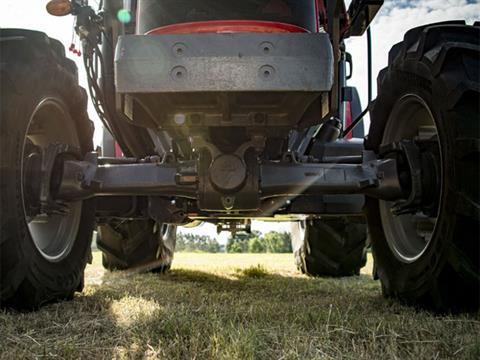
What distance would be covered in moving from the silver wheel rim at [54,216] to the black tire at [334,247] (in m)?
2.30

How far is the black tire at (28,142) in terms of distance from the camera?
84.0 inches

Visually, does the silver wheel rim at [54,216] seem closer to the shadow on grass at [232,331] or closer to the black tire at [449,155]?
the shadow on grass at [232,331]

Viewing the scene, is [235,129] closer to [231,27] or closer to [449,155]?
[231,27]

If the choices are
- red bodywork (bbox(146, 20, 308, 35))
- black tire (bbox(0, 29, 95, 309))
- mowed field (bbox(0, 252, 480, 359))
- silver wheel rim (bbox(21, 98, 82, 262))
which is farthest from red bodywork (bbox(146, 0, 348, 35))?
mowed field (bbox(0, 252, 480, 359))

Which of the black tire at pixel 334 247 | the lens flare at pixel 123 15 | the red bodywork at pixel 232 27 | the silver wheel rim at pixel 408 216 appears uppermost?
the lens flare at pixel 123 15

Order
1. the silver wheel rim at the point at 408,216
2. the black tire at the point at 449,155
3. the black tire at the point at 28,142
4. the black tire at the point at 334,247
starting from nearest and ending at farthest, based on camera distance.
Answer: the black tire at the point at 449,155 → the black tire at the point at 28,142 → the silver wheel rim at the point at 408,216 → the black tire at the point at 334,247

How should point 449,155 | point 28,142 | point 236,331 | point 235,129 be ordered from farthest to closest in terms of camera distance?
point 28,142 < point 235,129 < point 449,155 < point 236,331

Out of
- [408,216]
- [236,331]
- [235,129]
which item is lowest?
[236,331]

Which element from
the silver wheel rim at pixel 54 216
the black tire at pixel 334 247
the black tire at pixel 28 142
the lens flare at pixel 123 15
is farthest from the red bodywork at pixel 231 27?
the black tire at pixel 334 247

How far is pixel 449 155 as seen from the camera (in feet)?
6.72

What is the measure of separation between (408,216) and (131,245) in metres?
2.57

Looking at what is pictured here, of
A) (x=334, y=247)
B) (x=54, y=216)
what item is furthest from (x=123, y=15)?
(x=334, y=247)

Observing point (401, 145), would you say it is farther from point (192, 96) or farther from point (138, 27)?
point (138, 27)

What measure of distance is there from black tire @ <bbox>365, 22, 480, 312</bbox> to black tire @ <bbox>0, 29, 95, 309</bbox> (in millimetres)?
1610
